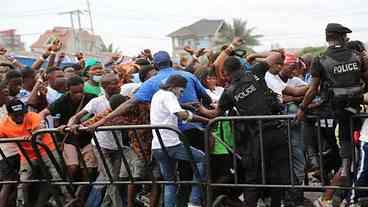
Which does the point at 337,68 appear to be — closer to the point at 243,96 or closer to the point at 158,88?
the point at 243,96

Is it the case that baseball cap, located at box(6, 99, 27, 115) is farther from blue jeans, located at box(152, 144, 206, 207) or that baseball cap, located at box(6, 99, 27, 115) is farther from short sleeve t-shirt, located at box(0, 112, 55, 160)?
blue jeans, located at box(152, 144, 206, 207)

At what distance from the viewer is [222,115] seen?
6.54m

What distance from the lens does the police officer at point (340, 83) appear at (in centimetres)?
→ 568

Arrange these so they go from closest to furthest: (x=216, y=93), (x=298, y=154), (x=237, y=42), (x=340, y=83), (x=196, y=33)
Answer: (x=340, y=83), (x=298, y=154), (x=216, y=93), (x=237, y=42), (x=196, y=33)

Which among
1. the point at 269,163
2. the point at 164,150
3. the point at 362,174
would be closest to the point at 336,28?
the point at 362,174

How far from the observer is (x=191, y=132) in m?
6.98

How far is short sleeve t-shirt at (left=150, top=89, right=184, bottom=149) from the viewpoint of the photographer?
20.8 ft

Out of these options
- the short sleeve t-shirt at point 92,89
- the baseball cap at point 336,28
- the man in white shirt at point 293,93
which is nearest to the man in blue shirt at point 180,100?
the man in white shirt at point 293,93

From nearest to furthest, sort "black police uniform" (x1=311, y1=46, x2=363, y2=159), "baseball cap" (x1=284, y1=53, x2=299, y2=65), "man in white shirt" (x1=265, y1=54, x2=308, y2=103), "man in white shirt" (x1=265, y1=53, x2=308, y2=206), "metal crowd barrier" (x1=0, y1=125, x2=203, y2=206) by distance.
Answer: "black police uniform" (x1=311, y1=46, x2=363, y2=159) < "metal crowd barrier" (x1=0, y1=125, x2=203, y2=206) < "man in white shirt" (x1=265, y1=53, x2=308, y2=206) < "man in white shirt" (x1=265, y1=54, x2=308, y2=103) < "baseball cap" (x1=284, y1=53, x2=299, y2=65)

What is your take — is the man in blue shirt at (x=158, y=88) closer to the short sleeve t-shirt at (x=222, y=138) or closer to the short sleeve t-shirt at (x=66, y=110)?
the short sleeve t-shirt at (x=222, y=138)

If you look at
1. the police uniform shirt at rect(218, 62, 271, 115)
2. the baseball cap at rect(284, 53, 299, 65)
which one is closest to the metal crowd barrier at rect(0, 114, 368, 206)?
the police uniform shirt at rect(218, 62, 271, 115)

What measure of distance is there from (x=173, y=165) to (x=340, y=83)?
195 cm

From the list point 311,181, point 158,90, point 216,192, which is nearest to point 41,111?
point 158,90

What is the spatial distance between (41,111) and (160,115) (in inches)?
81.4
